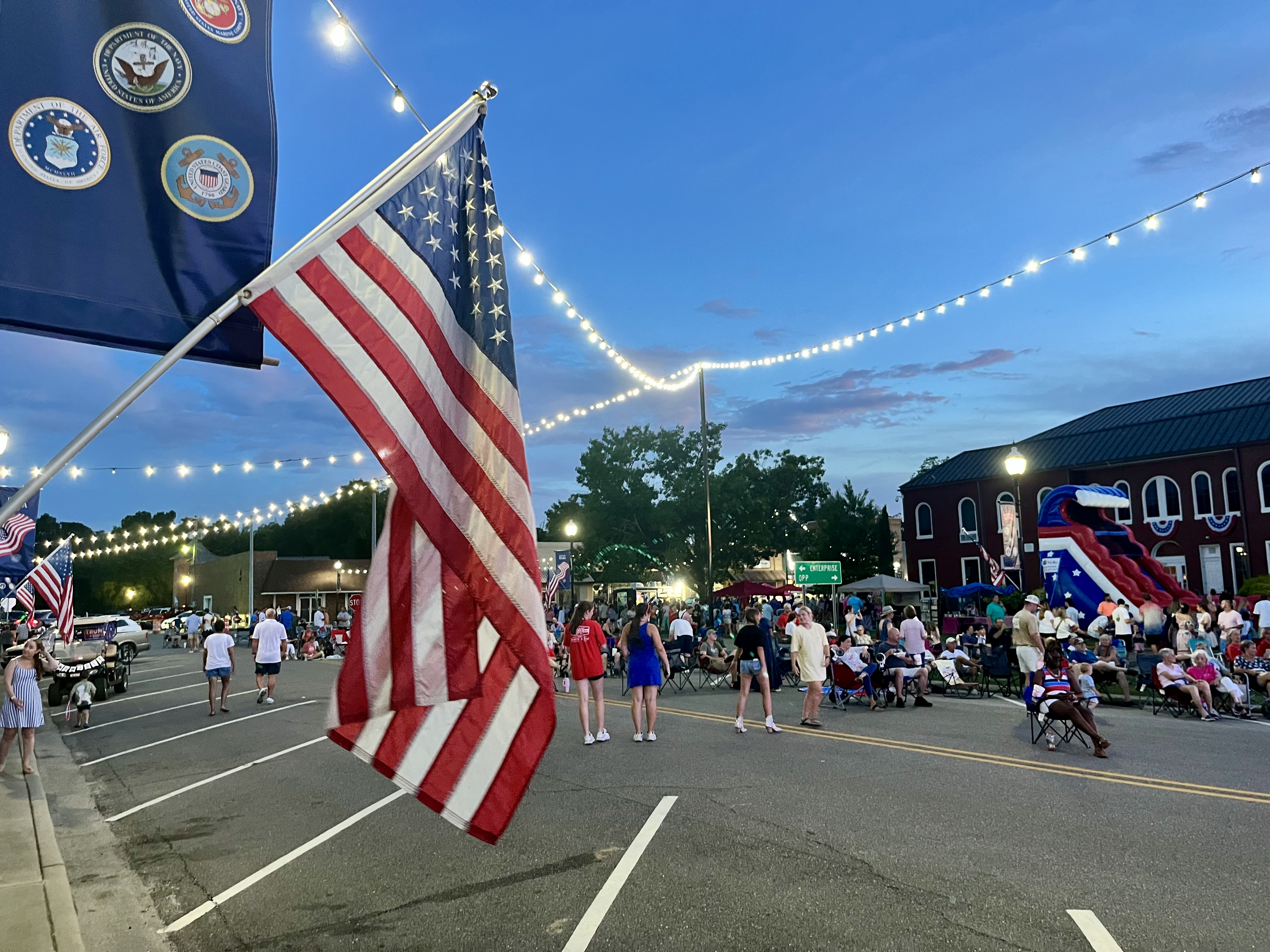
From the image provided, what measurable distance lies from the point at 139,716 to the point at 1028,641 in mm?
16294

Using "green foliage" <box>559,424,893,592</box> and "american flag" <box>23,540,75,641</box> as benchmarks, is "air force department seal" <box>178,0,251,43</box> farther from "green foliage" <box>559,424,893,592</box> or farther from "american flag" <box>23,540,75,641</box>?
"green foliage" <box>559,424,893,592</box>

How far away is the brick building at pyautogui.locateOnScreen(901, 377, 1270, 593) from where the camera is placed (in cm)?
3756

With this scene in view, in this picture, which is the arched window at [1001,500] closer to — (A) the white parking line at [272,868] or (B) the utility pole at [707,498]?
(B) the utility pole at [707,498]

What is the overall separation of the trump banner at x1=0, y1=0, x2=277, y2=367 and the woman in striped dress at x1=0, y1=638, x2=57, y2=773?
361 inches

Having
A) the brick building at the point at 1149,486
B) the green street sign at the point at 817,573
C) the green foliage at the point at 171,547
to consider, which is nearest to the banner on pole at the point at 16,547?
the green street sign at the point at 817,573

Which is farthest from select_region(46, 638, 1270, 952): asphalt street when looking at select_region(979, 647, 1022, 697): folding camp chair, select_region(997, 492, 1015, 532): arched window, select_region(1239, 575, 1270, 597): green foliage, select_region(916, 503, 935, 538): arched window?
select_region(916, 503, 935, 538): arched window

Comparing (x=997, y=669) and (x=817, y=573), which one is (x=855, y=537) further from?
(x=997, y=669)

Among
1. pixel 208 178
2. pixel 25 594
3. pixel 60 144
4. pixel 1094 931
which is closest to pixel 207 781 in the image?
pixel 208 178

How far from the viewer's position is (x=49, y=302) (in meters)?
3.42

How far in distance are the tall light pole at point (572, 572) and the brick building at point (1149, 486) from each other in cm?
1908

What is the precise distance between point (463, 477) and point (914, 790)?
6142 mm

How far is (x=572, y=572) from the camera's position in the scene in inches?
2133

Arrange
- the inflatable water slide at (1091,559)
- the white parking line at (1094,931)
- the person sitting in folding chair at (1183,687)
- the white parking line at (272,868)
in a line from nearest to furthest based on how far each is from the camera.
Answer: the white parking line at (1094,931) → the white parking line at (272,868) → the person sitting in folding chair at (1183,687) → the inflatable water slide at (1091,559)

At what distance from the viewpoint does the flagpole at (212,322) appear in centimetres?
311
